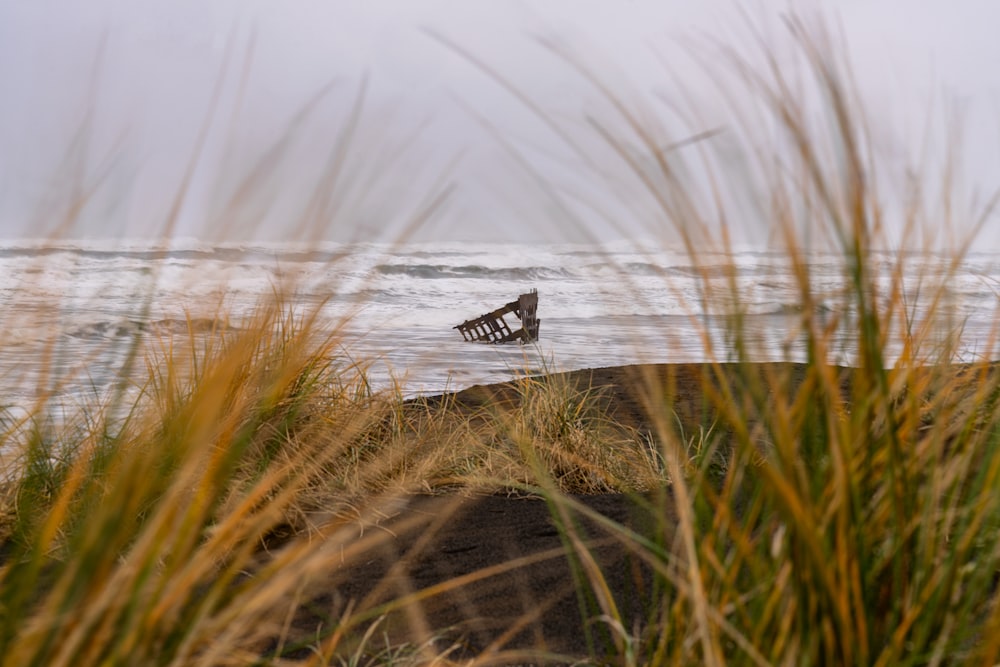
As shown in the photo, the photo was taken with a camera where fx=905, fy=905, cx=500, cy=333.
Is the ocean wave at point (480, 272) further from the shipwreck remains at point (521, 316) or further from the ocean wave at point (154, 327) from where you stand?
the shipwreck remains at point (521, 316)

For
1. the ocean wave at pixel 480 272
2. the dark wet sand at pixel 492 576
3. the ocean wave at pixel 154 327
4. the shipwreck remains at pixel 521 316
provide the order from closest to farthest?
the ocean wave at pixel 154 327 < the dark wet sand at pixel 492 576 < the shipwreck remains at pixel 521 316 < the ocean wave at pixel 480 272

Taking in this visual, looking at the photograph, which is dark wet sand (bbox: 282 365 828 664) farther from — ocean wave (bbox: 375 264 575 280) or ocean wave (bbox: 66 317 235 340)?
ocean wave (bbox: 375 264 575 280)

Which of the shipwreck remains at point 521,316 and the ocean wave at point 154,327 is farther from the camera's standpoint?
the shipwreck remains at point 521,316

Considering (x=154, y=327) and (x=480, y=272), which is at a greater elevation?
(x=480, y=272)

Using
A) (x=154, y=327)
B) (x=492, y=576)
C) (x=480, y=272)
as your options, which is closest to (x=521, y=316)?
(x=154, y=327)

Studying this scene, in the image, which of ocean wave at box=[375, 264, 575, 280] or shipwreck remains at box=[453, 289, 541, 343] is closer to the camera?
shipwreck remains at box=[453, 289, 541, 343]

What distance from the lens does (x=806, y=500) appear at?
108cm

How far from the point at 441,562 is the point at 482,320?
18.4 ft

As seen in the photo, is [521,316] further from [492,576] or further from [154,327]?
[492,576]

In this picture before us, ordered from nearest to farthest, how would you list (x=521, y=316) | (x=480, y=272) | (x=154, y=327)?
(x=154, y=327) < (x=521, y=316) < (x=480, y=272)

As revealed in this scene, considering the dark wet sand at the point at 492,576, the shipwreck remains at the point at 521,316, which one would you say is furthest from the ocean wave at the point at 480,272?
the dark wet sand at the point at 492,576

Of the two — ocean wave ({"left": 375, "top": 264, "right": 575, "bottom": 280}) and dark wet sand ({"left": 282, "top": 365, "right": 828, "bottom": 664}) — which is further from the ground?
ocean wave ({"left": 375, "top": 264, "right": 575, "bottom": 280})

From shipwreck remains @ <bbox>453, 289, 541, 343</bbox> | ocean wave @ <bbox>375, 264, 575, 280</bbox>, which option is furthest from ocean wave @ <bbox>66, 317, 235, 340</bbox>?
ocean wave @ <bbox>375, 264, 575, 280</bbox>

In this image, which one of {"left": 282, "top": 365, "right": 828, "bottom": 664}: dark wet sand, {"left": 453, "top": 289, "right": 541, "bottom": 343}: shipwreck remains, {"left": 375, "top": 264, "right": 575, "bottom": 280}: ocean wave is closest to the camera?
{"left": 282, "top": 365, "right": 828, "bottom": 664}: dark wet sand
